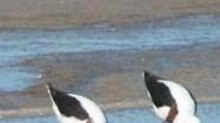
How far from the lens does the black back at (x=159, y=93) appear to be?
1060 centimetres

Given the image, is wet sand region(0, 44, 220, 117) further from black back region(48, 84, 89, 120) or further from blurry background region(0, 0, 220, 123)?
black back region(48, 84, 89, 120)

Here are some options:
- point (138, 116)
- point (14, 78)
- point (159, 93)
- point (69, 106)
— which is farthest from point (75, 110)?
point (14, 78)

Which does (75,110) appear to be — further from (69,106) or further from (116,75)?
(116,75)

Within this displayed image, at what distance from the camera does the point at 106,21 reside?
64.2 feet

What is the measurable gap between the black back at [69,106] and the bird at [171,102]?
23.6 inches

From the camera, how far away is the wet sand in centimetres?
1402

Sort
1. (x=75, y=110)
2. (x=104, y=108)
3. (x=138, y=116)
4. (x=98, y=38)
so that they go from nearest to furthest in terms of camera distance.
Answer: (x=75, y=110), (x=138, y=116), (x=104, y=108), (x=98, y=38)

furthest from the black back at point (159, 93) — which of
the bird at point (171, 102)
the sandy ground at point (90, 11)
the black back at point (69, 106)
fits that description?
the sandy ground at point (90, 11)

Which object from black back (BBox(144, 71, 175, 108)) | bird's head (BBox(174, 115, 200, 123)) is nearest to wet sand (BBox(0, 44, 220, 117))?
black back (BBox(144, 71, 175, 108))

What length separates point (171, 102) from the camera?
34.7 feet

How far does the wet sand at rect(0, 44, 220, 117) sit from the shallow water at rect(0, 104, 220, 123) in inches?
10.1

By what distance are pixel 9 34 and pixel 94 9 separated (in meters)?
2.75

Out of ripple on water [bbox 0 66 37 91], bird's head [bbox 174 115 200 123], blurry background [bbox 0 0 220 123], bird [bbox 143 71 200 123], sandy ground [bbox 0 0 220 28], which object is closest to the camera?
bird's head [bbox 174 115 200 123]

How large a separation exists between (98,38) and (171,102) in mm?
7162
